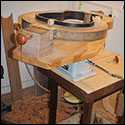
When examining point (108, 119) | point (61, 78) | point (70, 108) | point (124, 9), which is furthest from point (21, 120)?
point (124, 9)

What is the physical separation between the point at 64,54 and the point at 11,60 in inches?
44.4

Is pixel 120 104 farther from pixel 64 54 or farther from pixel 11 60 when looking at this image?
pixel 11 60

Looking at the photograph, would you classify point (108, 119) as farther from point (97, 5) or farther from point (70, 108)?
point (97, 5)

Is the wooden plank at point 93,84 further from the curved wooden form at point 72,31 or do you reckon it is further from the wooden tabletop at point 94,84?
the curved wooden form at point 72,31

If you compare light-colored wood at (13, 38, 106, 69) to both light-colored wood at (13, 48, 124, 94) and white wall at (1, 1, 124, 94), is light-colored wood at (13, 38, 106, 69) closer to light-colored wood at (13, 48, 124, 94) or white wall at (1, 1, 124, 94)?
light-colored wood at (13, 48, 124, 94)

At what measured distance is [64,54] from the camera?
35.6 inches

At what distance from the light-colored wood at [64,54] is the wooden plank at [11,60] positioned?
0.96 m

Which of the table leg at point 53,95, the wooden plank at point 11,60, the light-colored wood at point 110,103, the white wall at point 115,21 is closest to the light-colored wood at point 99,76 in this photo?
the table leg at point 53,95

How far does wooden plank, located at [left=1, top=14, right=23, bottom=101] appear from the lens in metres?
1.79

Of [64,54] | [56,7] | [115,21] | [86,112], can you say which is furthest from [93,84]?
[56,7]

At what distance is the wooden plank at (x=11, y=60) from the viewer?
1.79 meters

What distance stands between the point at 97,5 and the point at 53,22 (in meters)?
1.10

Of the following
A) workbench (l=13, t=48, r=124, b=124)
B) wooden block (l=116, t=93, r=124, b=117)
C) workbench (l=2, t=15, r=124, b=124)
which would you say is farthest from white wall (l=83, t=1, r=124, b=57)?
wooden block (l=116, t=93, r=124, b=117)

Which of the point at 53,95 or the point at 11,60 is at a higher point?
the point at 11,60
